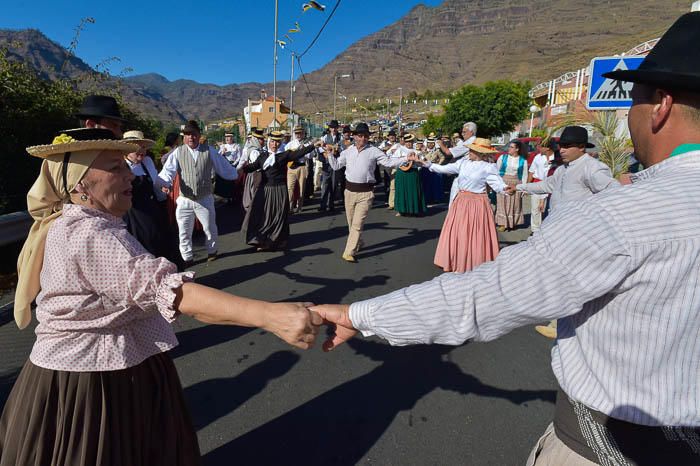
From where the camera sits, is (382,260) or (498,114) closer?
(382,260)

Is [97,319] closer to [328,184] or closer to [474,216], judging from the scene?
[474,216]

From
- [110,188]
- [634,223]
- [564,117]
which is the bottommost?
[634,223]

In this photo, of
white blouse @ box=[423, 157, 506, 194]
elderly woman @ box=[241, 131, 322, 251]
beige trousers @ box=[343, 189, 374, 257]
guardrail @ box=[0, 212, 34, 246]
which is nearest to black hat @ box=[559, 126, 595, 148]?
white blouse @ box=[423, 157, 506, 194]

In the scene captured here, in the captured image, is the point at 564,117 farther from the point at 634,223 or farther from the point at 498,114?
the point at 498,114

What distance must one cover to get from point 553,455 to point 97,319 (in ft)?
5.83

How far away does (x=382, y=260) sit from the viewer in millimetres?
7230

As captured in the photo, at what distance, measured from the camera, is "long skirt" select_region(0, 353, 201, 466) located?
167cm

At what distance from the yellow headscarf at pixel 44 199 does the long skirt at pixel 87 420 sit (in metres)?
0.37

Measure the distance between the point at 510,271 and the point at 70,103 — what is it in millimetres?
9153

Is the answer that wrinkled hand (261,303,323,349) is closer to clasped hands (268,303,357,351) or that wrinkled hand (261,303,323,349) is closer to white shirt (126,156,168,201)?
clasped hands (268,303,357,351)

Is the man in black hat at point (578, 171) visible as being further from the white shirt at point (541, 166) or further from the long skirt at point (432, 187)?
the long skirt at point (432, 187)

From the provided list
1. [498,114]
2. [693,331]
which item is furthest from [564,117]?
[498,114]

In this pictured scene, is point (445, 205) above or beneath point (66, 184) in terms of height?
beneath

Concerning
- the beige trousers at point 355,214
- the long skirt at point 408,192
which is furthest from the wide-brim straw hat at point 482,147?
the long skirt at point 408,192
